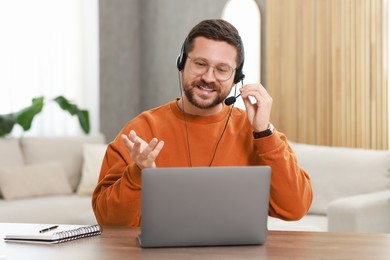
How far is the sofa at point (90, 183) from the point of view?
3771 millimetres

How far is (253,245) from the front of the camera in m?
1.73

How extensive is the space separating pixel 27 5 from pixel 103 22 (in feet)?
2.59

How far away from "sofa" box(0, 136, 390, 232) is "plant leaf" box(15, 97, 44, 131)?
12cm

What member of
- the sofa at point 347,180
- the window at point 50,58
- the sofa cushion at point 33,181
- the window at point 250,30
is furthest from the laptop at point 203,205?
the window at point 50,58

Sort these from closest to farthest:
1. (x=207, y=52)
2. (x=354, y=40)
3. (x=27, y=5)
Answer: (x=207, y=52)
(x=354, y=40)
(x=27, y=5)

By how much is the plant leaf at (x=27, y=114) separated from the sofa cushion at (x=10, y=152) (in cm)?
15

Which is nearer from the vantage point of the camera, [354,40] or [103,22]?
[354,40]

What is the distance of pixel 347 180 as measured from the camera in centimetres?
420

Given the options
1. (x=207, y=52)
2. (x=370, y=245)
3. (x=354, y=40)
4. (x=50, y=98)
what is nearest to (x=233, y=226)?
(x=370, y=245)

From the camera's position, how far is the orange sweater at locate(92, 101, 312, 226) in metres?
2.06

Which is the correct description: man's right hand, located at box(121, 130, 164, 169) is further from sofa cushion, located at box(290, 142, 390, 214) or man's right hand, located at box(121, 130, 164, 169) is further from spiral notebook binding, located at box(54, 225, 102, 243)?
sofa cushion, located at box(290, 142, 390, 214)

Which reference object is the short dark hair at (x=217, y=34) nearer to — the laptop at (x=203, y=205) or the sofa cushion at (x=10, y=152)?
the laptop at (x=203, y=205)

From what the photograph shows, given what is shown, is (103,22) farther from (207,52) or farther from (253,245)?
(253,245)

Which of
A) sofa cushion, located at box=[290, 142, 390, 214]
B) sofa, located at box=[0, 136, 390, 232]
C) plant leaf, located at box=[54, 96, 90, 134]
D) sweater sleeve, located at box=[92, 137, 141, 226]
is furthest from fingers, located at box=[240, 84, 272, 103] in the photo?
plant leaf, located at box=[54, 96, 90, 134]
